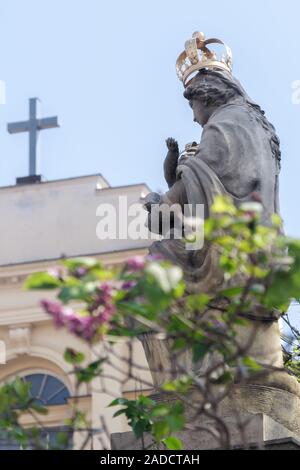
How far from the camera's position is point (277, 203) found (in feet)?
32.6

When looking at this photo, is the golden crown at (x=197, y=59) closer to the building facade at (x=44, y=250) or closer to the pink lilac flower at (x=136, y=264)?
the pink lilac flower at (x=136, y=264)

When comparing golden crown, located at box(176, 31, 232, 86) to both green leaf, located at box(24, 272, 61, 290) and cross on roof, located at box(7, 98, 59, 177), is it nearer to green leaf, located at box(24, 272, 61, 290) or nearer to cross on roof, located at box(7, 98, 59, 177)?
green leaf, located at box(24, 272, 61, 290)

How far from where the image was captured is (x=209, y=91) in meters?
10.3

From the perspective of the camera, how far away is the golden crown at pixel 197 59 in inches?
410

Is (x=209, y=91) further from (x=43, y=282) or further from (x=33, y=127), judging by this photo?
(x=33, y=127)

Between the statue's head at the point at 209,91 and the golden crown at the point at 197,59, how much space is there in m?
0.06

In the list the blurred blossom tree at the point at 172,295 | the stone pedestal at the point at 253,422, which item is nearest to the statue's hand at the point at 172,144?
the stone pedestal at the point at 253,422

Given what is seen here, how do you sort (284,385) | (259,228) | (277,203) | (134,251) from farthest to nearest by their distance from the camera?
(134,251)
(277,203)
(284,385)
(259,228)

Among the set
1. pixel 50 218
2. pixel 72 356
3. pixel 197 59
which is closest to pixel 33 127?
pixel 50 218

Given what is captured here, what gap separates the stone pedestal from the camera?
852 cm

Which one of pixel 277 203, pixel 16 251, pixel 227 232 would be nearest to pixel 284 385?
pixel 277 203
